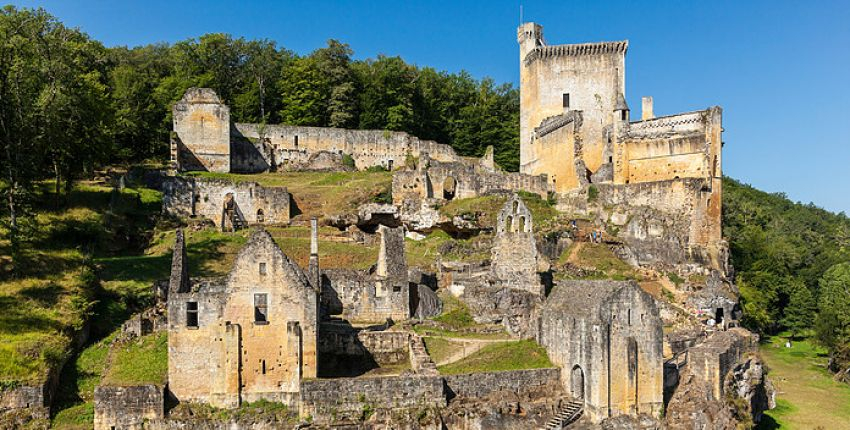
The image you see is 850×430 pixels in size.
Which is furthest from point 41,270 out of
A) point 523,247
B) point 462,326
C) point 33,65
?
point 523,247

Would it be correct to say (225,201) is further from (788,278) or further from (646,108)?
(788,278)

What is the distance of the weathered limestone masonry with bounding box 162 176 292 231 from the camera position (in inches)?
1665

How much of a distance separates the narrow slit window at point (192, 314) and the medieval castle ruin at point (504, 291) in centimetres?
10

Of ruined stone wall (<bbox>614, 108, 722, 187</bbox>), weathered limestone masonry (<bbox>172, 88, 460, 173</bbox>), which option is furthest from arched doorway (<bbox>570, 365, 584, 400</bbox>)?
weathered limestone masonry (<bbox>172, 88, 460, 173</bbox>)

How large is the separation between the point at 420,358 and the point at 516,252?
353 inches

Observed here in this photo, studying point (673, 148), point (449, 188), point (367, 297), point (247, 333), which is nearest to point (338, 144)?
point (449, 188)

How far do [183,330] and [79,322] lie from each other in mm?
6218

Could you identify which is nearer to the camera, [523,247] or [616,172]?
[523,247]

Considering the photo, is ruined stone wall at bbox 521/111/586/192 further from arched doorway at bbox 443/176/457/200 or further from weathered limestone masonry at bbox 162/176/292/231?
weathered limestone masonry at bbox 162/176/292/231

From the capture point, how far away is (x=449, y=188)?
157 feet

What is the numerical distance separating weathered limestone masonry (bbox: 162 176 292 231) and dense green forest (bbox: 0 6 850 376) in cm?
543

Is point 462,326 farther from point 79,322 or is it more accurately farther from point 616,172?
point 616,172

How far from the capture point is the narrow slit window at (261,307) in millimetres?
23484

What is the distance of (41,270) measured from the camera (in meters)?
30.2
